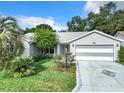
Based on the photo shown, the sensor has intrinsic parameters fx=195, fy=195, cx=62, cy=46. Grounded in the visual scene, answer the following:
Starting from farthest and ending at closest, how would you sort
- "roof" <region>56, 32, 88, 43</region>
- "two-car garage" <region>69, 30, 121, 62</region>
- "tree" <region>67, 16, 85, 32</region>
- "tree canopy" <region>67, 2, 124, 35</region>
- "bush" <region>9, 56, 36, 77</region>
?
"tree" <region>67, 16, 85, 32</region> → "tree canopy" <region>67, 2, 124, 35</region> → "roof" <region>56, 32, 88, 43</region> → "two-car garage" <region>69, 30, 121, 62</region> → "bush" <region>9, 56, 36, 77</region>

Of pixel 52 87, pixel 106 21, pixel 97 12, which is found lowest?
pixel 52 87

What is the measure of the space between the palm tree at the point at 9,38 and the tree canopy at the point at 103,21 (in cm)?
2491

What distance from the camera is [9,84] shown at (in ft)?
36.5

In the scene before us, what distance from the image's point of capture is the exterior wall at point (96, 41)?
24672 mm

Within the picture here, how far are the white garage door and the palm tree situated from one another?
29.5 ft

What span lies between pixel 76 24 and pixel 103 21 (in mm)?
12536

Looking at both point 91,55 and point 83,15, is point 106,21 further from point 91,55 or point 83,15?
point 91,55

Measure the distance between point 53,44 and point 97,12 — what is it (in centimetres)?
2555

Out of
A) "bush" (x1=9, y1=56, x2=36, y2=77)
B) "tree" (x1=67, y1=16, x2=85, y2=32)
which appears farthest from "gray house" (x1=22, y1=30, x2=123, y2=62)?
"tree" (x1=67, y1=16, x2=85, y2=32)

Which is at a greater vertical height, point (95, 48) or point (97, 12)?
point (97, 12)

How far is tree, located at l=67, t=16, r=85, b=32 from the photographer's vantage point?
2054 inches

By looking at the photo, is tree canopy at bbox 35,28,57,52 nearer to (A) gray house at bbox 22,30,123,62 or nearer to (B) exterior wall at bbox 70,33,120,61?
(A) gray house at bbox 22,30,123,62

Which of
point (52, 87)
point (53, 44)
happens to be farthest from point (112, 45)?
point (52, 87)

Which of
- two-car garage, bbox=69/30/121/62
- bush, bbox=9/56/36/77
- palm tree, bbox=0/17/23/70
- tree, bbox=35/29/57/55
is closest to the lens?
bush, bbox=9/56/36/77
